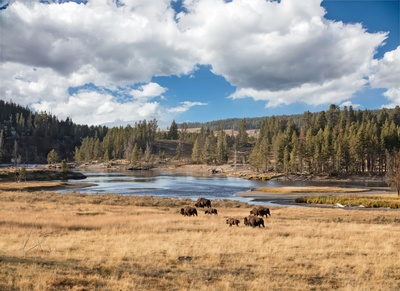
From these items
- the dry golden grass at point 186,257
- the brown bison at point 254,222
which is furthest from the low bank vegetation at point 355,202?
the brown bison at point 254,222

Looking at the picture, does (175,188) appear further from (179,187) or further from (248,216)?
(248,216)

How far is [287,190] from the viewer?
8056 centimetres

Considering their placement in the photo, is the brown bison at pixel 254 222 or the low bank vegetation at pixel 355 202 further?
the low bank vegetation at pixel 355 202

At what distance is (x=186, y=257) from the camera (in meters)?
17.9

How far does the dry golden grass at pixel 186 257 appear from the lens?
41.9ft

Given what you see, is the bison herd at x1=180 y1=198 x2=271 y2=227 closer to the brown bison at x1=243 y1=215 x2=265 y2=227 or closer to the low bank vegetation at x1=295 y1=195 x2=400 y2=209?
the brown bison at x1=243 y1=215 x2=265 y2=227

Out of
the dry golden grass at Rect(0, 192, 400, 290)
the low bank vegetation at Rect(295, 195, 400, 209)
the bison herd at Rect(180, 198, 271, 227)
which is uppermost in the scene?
the dry golden grass at Rect(0, 192, 400, 290)

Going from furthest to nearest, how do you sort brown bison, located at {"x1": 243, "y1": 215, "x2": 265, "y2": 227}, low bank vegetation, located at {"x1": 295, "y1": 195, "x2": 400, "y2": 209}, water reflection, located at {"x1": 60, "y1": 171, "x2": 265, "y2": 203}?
water reflection, located at {"x1": 60, "y1": 171, "x2": 265, "y2": 203} < low bank vegetation, located at {"x1": 295, "y1": 195, "x2": 400, "y2": 209} < brown bison, located at {"x1": 243, "y1": 215, "x2": 265, "y2": 227}

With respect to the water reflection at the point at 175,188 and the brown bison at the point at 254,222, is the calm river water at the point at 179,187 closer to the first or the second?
the water reflection at the point at 175,188

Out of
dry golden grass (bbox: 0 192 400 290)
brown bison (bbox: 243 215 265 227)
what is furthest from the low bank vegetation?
brown bison (bbox: 243 215 265 227)

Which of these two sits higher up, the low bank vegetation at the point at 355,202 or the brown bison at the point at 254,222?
the brown bison at the point at 254,222

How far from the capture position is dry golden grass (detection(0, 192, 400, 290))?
12773 mm

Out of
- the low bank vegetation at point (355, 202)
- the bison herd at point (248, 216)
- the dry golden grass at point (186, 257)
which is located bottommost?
the low bank vegetation at point (355, 202)

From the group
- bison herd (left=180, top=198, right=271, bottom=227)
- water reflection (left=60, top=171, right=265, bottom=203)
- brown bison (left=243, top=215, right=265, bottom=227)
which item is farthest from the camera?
water reflection (left=60, top=171, right=265, bottom=203)
